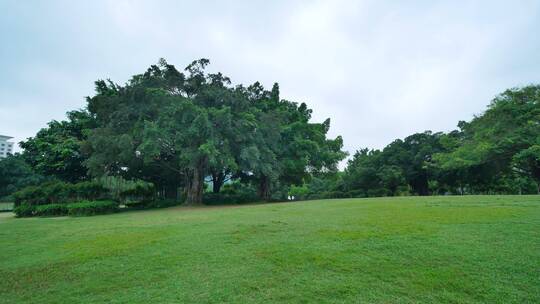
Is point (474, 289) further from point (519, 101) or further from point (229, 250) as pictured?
point (519, 101)

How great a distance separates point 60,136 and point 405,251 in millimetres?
24260

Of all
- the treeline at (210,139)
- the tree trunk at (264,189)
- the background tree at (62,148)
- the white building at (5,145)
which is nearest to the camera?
the treeline at (210,139)

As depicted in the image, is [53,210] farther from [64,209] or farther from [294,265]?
[294,265]

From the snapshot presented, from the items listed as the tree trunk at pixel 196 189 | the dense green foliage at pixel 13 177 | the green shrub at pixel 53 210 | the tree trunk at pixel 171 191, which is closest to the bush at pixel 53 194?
the green shrub at pixel 53 210

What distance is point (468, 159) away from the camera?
18969 mm

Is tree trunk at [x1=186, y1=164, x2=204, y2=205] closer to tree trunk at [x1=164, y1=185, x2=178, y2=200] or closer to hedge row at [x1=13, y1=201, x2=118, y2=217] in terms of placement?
hedge row at [x1=13, y1=201, x2=118, y2=217]

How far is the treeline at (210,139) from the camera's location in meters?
14.5

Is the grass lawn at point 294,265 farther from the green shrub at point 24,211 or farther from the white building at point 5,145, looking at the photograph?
the white building at point 5,145

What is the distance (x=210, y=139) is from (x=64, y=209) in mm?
7544

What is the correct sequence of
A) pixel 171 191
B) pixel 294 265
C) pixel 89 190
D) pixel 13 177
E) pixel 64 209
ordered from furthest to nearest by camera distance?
1. pixel 13 177
2. pixel 171 191
3. pixel 89 190
4. pixel 64 209
5. pixel 294 265

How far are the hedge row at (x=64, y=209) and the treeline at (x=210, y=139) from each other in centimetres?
255

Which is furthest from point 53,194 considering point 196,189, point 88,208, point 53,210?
point 196,189

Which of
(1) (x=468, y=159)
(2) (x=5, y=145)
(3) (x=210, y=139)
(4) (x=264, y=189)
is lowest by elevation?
(4) (x=264, y=189)

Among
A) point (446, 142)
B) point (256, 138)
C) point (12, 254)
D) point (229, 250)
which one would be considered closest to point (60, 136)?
point (256, 138)
